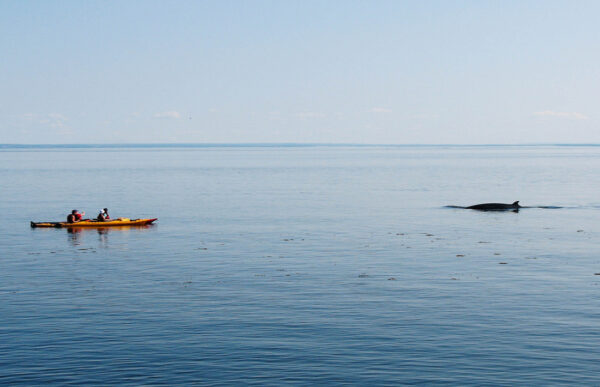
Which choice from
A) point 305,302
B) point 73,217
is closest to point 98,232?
point 73,217

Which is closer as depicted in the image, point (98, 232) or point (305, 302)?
point (305, 302)

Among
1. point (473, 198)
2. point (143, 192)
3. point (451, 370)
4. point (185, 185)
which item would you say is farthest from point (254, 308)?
point (185, 185)

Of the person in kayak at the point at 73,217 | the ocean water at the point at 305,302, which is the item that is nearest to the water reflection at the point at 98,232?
the ocean water at the point at 305,302

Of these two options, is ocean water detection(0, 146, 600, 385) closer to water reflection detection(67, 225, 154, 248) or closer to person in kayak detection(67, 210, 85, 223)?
water reflection detection(67, 225, 154, 248)

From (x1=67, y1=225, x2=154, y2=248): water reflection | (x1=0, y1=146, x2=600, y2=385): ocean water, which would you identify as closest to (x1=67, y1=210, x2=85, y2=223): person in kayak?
(x1=67, y1=225, x2=154, y2=248): water reflection

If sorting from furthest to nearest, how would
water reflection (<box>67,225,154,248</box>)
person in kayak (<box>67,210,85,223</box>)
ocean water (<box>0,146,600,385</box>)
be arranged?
person in kayak (<box>67,210,85,223</box>) → water reflection (<box>67,225,154,248</box>) → ocean water (<box>0,146,600,385</box>)

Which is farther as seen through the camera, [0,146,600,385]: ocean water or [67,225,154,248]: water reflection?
[67,225,154,248]: water reflection

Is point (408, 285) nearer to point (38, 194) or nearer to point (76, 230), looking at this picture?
point (76, 230)

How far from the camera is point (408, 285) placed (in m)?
43.0

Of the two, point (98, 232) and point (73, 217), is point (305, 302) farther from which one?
point (73, 217)

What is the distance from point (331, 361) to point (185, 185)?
120659 mm

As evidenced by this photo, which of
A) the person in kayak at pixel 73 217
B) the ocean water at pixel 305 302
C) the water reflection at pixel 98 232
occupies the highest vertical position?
the person in kayak at pixel 73 217

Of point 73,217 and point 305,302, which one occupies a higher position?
point 73,217

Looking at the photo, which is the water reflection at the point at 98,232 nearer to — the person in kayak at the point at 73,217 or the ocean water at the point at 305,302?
the ocean water at the point at 305,302
